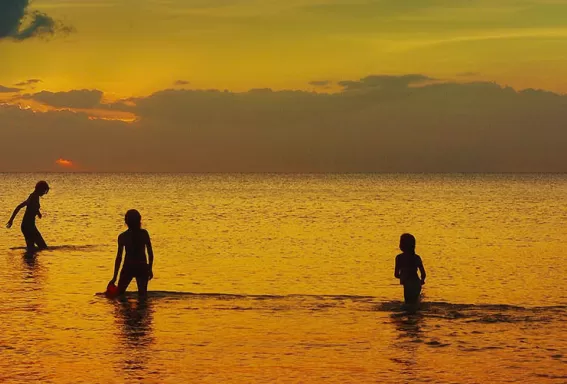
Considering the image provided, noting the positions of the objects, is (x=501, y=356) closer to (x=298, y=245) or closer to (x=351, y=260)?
(x=351, y=260)

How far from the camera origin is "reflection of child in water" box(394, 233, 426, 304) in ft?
55.5

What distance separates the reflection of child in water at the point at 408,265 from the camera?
1691 centimetres

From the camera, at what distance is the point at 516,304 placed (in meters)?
20.2

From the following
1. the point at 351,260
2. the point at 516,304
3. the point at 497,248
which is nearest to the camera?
the point at 516,304

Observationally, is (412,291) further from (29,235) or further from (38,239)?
(38,239)

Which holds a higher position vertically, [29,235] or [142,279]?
[29,235]

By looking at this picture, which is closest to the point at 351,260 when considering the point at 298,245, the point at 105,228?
the point at 298,245

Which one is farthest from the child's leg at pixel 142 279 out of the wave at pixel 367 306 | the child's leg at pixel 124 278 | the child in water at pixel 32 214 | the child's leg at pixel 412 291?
the child in water at pixel 32 214

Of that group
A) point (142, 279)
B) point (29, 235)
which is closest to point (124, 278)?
point (142, 279)

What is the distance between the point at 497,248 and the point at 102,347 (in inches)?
1012

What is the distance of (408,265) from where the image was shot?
1717 cm

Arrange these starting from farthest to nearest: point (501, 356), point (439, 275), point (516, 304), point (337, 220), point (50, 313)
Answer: point (337, 220), point (439, 275), point (516, 304), point (50, 313), point (501, 356)

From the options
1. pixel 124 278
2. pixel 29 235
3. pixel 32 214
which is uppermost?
pixel 32 214

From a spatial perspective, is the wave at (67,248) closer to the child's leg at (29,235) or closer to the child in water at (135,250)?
the child's leg at (29,235)
